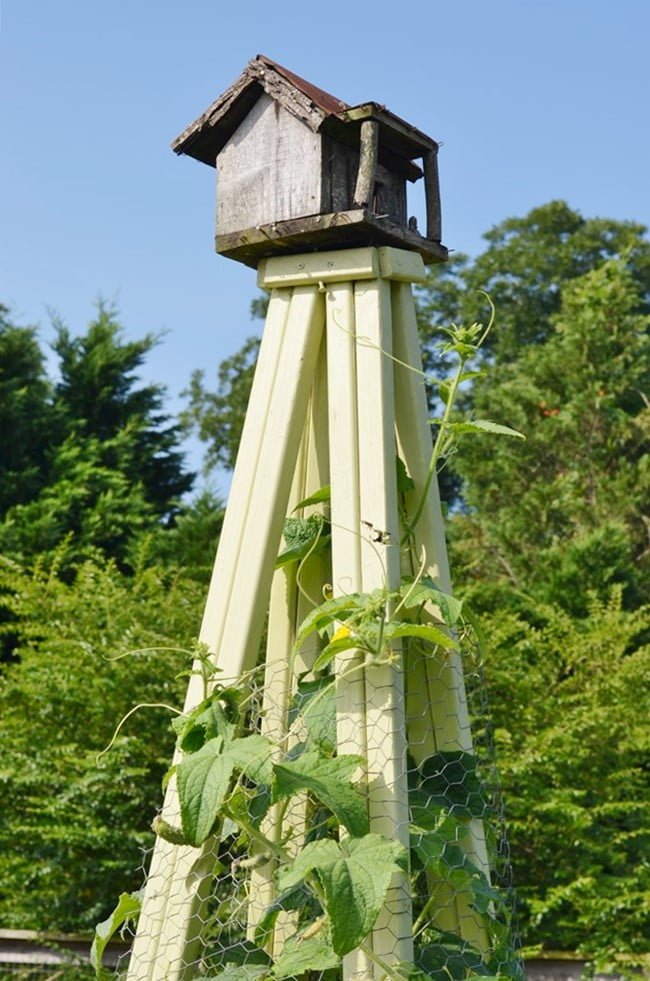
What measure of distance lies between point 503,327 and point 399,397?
13.1 m

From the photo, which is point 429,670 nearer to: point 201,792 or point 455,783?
point 455,783

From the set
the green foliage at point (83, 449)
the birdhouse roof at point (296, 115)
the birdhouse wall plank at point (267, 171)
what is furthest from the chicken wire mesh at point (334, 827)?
the green foliage at point (83, 449)

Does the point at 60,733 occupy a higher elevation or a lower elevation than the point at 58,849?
higher

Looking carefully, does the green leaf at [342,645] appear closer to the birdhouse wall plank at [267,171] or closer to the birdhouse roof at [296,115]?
the birdhouse wall plank at [267,171]

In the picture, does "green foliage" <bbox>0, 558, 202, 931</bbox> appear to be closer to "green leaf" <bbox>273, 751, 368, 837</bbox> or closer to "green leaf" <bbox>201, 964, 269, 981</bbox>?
"green leaf" <bbox>201, 964, 269, 981</bbox>

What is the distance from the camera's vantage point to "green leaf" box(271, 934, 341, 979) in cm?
150

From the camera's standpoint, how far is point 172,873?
5.60 ft

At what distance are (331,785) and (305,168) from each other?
1.04m

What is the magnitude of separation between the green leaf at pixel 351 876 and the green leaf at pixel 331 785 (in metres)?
0.03

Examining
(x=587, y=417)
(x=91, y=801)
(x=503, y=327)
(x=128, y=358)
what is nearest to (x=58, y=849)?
(x=91, y=801)

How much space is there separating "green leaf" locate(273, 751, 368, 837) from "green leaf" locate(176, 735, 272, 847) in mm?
25

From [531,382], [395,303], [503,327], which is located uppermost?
[503,327]

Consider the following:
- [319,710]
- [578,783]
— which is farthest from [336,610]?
[578,783]

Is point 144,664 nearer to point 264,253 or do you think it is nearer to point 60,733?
point 60,733
